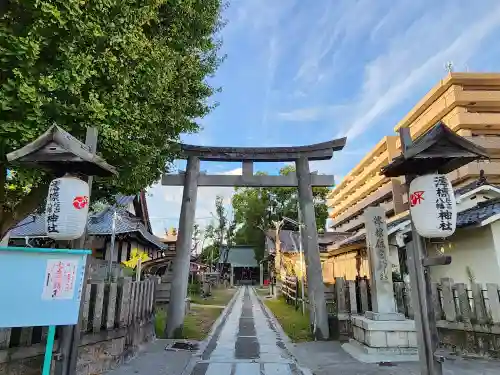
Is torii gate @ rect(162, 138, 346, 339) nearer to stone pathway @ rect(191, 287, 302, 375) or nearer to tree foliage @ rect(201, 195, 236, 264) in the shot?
stone pathway @ rect(191, 287, 302, 375)

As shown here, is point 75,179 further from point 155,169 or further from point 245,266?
point 245,266

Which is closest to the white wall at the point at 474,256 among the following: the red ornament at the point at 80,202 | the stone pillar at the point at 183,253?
the stone pillar at the point at 183,253

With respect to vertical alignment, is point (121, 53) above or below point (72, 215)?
above

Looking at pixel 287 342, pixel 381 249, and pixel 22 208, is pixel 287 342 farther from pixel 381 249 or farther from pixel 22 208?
pixel 22 208

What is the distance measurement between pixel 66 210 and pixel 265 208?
4452 centimetres

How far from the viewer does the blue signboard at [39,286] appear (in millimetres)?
3498

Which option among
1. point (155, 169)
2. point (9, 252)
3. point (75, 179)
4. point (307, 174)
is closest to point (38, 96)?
point (75, 179)

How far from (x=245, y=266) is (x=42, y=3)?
156 ft

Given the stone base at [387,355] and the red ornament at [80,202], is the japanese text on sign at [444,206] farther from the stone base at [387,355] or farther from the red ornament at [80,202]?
the red ornament at [80,202]

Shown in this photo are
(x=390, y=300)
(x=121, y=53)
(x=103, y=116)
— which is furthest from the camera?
(x=390, y=300)

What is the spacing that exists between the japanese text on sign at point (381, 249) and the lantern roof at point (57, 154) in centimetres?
631

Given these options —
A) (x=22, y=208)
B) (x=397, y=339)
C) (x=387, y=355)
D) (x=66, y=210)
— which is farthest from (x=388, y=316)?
(x=22, y=208)

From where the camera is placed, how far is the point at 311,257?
10.4 m

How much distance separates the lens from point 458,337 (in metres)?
7.87
